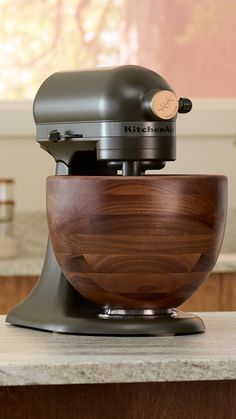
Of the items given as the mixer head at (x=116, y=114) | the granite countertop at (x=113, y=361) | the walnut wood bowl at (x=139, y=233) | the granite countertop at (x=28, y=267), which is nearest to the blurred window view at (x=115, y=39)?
the granite countertop at (x=28, y=267)

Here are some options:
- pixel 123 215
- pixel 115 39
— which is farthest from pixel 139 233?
pixel 115 39

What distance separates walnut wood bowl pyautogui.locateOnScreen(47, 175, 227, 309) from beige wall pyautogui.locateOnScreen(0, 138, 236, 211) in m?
2.22

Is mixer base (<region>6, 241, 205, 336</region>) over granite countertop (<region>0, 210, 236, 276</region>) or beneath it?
beneath

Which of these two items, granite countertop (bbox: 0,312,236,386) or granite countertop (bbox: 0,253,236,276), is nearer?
granite countertop (bbox: 0,312,236,386)

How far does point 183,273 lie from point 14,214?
2.31m

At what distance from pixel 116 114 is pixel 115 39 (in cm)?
242

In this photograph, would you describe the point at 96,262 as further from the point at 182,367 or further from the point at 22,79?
the point at 22,79

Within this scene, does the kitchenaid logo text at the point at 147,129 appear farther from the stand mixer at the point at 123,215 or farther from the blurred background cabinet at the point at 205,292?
the blurred background cabinet at the point at 205,292

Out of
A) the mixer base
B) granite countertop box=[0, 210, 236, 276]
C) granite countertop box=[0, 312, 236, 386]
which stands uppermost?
granite countertop box=[0, 210, 236, 276]

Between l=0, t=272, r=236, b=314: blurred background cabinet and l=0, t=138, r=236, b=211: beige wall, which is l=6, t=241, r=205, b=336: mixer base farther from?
l=0, t=138, r=236, b=211: beige wall

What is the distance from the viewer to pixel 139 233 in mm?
1462

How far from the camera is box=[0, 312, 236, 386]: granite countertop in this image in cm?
128

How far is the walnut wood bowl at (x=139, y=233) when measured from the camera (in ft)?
4.80

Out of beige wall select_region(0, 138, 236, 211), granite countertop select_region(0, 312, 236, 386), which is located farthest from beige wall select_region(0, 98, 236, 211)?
granite countertop select_region(0, 312, 236, 386)
